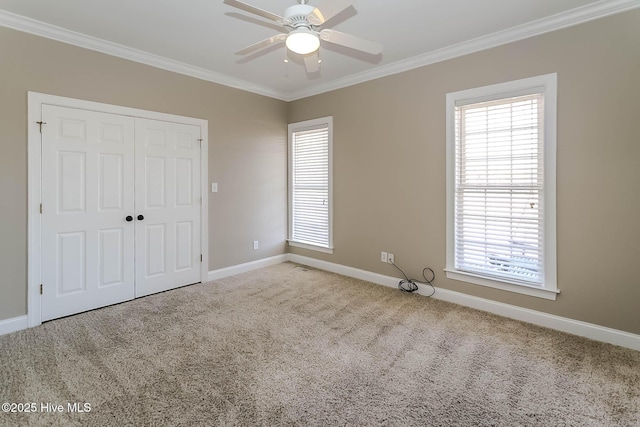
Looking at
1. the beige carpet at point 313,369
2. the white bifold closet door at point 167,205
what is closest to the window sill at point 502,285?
the beige carpet at point 313,369

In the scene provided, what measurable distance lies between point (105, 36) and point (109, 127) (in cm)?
85

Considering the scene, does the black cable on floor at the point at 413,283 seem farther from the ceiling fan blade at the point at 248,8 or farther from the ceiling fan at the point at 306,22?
the ceiling fan blade at the point at 248,8

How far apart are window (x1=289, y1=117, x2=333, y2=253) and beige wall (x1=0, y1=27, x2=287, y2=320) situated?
19cm

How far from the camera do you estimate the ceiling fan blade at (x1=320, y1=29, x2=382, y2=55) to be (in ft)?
6.91

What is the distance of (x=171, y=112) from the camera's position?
370 cm

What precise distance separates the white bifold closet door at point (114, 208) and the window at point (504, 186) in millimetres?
3108

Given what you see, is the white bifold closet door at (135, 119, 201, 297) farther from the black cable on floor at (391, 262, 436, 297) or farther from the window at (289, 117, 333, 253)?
the black cable on floor at (391, 262, 436, 297)

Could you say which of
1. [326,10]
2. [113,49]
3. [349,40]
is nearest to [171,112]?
[113,49]

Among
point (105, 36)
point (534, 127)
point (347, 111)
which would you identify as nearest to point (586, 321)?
point (534, 127)

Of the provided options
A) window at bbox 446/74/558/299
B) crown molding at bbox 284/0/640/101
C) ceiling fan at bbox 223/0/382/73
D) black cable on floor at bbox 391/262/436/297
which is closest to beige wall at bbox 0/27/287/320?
crown molding at bbox 284/0/640/101

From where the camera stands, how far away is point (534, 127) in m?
2.82

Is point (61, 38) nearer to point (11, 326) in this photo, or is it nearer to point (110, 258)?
point (110, 258)

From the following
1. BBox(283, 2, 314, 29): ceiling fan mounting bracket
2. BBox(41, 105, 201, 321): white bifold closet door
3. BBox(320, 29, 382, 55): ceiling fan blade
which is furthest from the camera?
BBox(41, 105, 201, 321): white bifold closet door

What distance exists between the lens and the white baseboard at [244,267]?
421 cm
